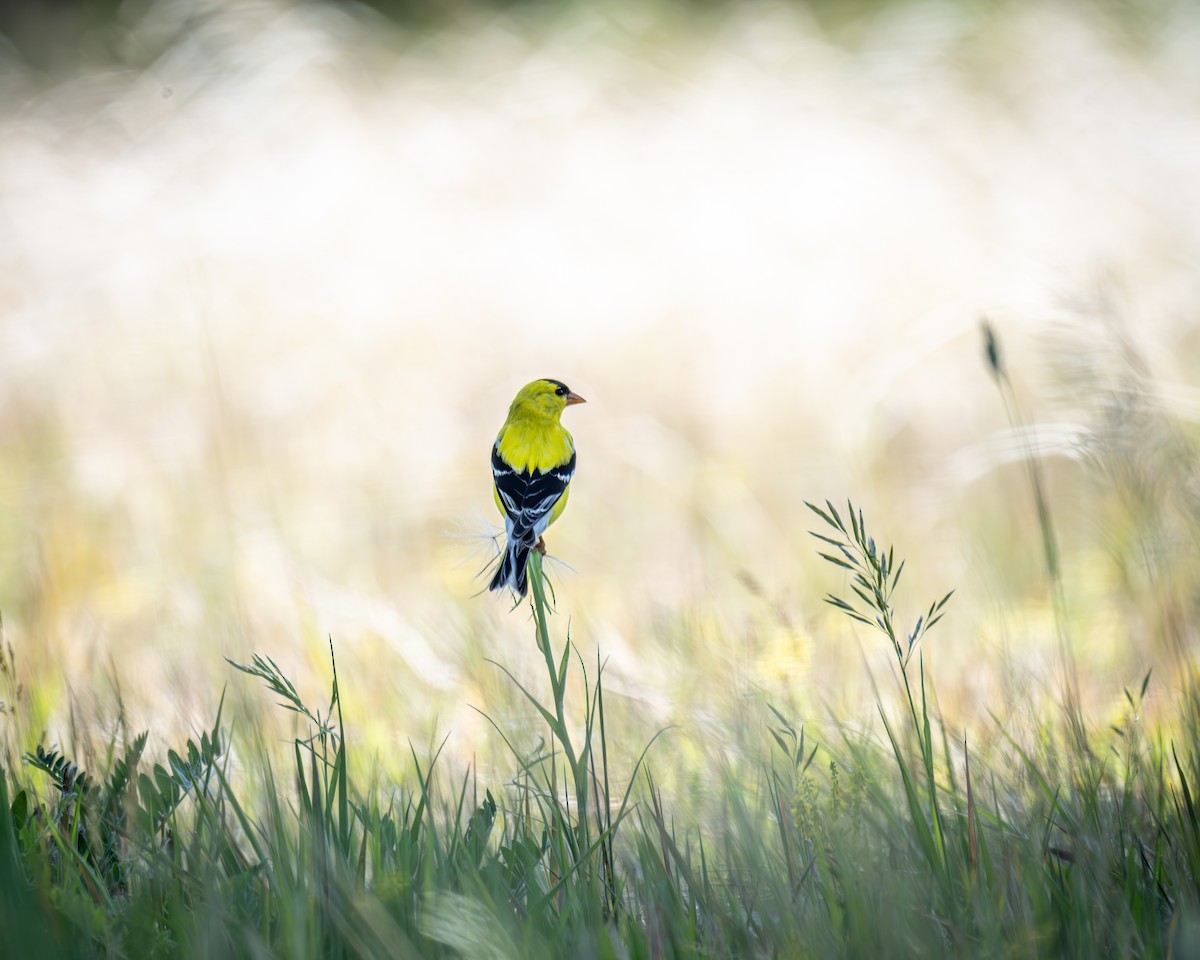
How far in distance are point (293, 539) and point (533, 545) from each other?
8.80 feet

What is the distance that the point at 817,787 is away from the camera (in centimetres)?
130

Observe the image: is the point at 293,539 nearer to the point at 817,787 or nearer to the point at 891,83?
the point at 817,787

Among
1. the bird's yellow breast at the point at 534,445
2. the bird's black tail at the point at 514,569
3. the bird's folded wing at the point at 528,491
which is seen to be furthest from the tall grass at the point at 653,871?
the bird's yellow breast at the point at 534,445

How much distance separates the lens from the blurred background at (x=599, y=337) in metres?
2.53

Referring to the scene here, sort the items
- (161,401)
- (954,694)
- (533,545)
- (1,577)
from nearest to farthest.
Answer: (533,545) < (954,694) < (1,577) < (161,401)

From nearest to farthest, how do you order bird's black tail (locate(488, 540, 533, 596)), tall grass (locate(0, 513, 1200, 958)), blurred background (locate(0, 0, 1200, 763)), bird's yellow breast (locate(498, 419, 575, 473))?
1. tall grass (locate(0, 513, 1200, 958))
2. bird's black tail (locate(488, 540, 533, 596))
3. bird's yellow breast (locate(498, 419, 575, 473))
4. blurred background (locate(0, 0, 1200, 763))

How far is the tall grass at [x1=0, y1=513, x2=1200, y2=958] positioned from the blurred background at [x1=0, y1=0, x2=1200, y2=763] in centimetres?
25

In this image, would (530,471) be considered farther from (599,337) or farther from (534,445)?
(599,337)

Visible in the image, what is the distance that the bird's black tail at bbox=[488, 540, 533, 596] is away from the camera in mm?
1415

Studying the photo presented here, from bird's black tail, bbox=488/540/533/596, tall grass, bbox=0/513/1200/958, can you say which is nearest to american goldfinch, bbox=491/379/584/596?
bird's black tail, bbox=488/540/533/596

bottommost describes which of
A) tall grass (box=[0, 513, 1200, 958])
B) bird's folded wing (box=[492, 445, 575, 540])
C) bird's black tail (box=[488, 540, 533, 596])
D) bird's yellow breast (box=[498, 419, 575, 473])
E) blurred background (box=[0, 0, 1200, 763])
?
tall grass (box=[0, 513, 1200, 958])

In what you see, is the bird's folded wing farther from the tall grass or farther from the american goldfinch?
the tall grass

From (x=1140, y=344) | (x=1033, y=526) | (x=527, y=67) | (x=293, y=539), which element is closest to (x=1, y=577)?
(x=293, y=539)

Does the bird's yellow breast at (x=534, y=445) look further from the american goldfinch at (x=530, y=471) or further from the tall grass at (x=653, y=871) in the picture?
the tall grass at (x=653, y=871)
